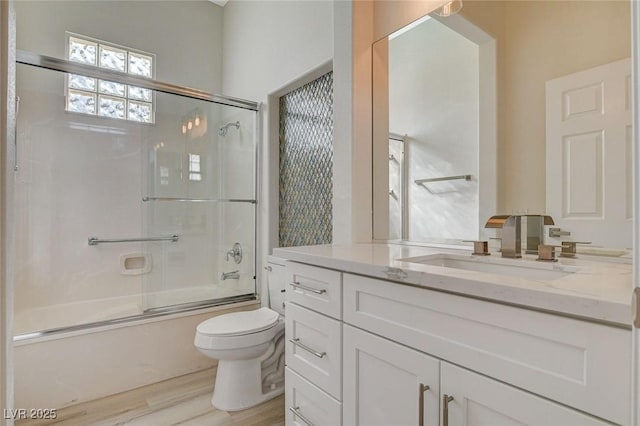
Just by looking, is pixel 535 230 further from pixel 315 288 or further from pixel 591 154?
pixel 315 288

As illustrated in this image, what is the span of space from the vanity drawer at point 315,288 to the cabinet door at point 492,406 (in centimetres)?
39

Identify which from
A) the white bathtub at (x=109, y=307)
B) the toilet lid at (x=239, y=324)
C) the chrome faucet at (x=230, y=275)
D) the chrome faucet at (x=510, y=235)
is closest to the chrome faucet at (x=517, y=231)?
the chrome faucet at (x=510, y=235)

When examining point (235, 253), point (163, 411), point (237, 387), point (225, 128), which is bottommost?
point (163, 411)

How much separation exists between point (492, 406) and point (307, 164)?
1786mm

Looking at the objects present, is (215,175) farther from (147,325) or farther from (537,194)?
(537,194)

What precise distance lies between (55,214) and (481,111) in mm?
2934

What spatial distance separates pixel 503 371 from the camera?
683 millimetres

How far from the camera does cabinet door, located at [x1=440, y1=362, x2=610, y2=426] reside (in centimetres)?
62

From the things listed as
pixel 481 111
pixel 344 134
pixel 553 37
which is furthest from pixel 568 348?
pixel 344 134

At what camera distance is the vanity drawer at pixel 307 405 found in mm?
1095

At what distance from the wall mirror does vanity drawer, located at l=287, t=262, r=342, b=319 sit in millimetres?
611

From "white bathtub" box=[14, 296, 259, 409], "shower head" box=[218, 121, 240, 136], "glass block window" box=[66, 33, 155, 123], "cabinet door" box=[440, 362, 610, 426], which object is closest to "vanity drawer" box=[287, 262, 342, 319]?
"cabinet door" box=[440, 362, 610, 426]

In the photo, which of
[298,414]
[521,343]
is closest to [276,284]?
[298,414]

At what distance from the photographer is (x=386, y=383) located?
917 mm
